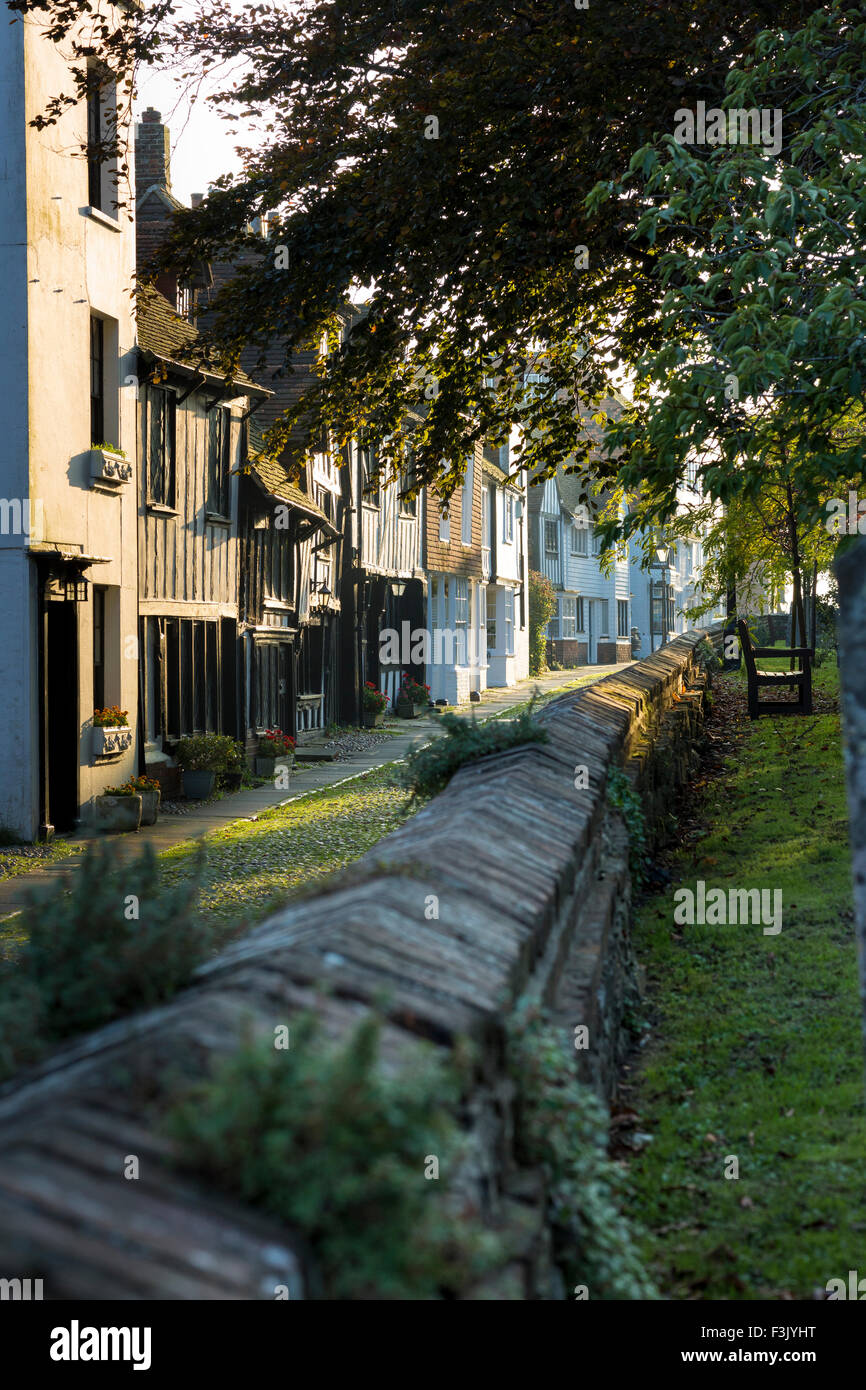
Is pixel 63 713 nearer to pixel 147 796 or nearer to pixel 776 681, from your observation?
pixel 147 796

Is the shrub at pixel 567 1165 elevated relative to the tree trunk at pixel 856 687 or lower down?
lower down

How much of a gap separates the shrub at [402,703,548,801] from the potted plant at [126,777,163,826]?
815 cm

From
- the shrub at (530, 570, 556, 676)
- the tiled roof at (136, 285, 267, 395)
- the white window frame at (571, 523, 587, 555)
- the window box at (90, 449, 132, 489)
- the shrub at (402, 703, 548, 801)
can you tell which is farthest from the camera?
the white window frame at (571, 523, 587, 555)

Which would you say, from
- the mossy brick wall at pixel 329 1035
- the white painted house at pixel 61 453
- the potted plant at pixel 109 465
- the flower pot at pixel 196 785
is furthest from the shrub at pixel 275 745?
the mossy brick wall at pixel 329 1035

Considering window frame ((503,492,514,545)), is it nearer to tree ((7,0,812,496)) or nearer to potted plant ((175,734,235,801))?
potted plant ((175,734,235,801))

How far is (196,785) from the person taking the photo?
51.1ft

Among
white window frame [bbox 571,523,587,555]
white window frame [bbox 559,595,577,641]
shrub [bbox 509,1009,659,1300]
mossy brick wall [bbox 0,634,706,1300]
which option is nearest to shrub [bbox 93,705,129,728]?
mossy brick wall [bbox 0,634,706,1300]

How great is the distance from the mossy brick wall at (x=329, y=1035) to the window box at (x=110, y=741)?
9399 millimetres

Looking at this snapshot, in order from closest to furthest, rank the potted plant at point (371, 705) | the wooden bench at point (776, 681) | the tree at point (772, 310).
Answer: the tree at point (772, 310) < the wooden bench at point (776, 681) < the potted plant at point (371, 705)

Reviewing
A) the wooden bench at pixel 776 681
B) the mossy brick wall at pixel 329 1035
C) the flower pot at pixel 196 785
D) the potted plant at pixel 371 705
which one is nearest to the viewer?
the mossy brick wall at pixel 329 1035

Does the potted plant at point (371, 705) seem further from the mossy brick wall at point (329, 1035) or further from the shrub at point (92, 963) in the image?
the shrub at point (92, 963)

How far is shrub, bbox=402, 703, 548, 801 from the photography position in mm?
5688

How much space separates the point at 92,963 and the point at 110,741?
1134 centimetres

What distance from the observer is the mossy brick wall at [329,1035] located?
1.57 m
